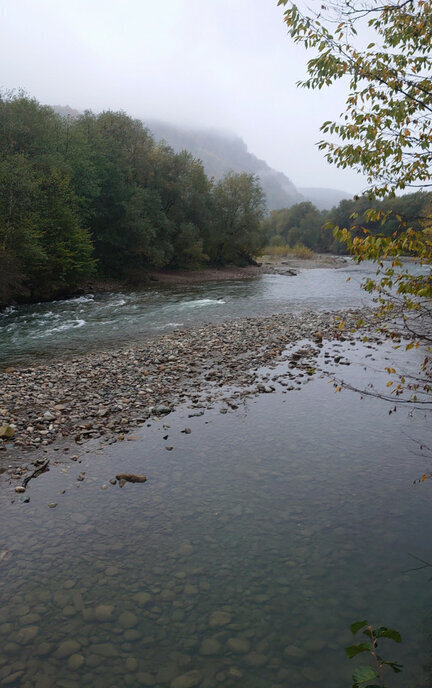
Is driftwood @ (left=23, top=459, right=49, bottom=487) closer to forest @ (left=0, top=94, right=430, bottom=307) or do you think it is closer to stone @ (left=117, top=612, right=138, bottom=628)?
stone @ (left=117, top=612, right=138, bottom=628)

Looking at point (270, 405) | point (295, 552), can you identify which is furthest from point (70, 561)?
point (270, 405)

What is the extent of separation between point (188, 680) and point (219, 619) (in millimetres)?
870

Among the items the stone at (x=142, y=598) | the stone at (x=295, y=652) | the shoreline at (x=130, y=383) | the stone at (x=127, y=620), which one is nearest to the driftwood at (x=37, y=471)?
the shoreline at (x=130, y=383)

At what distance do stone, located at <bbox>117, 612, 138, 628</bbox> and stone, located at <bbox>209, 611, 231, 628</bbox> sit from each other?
938mm

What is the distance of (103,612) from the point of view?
5.70 metres

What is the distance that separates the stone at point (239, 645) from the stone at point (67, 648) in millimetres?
1757

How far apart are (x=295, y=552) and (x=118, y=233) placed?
4650cm

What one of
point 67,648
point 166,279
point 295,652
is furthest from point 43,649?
point 166,279

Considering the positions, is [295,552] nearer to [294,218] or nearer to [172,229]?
[172,229]

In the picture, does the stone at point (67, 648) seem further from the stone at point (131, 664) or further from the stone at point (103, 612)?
the stone at point (131, 664)

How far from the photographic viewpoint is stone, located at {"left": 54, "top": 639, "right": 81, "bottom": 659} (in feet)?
16.8

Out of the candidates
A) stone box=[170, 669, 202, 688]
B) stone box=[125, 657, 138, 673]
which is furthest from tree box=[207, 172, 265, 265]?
stone box=[170, 669, 202, 688]

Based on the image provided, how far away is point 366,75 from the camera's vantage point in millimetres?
6453

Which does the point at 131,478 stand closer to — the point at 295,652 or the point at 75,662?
the point at 75,662
